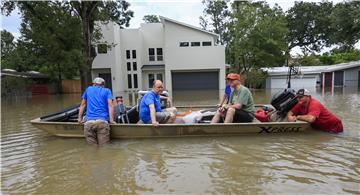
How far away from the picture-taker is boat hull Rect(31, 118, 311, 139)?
18.0ft

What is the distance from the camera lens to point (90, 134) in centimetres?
527

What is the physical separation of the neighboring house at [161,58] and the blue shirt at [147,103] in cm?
1891

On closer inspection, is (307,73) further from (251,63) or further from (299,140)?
(299,140)

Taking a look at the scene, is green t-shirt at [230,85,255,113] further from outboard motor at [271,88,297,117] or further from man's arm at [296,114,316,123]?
man's arm at [296,114,316,123]

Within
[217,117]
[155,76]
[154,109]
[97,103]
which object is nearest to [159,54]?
[155,76]

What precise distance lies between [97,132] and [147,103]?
1.12 metres

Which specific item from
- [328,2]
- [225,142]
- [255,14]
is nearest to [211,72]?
[255,14]

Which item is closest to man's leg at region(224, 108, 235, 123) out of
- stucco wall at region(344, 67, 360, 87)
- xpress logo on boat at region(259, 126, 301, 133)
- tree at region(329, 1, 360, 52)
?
xpress logo on boat at region(259, 126, 301, 133)

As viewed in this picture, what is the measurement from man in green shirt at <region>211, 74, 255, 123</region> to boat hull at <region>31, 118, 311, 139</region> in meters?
0.25

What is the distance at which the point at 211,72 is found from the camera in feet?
Result: 87.4

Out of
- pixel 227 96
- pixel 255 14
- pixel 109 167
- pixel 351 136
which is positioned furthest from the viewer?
pixel 255 14

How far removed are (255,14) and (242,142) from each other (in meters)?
25.3

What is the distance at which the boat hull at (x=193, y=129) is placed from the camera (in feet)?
18.0

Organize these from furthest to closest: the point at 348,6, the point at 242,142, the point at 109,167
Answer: the point at 348,6 < the point at 242,142 < the point at 109,167
